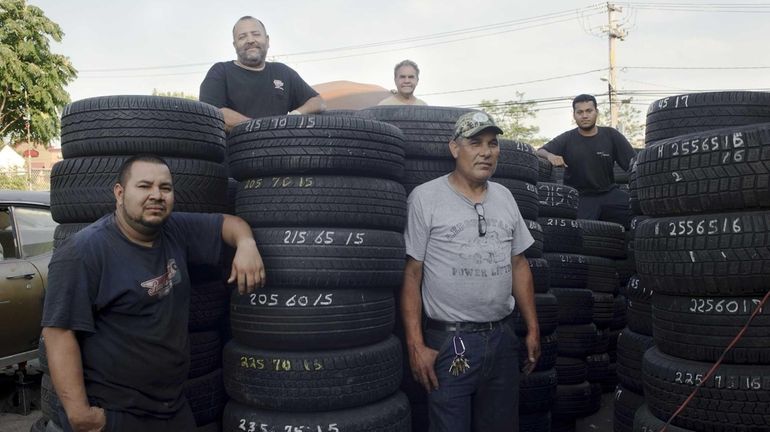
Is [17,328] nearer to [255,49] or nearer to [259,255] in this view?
[255,49]

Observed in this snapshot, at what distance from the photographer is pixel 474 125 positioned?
372 centimetres

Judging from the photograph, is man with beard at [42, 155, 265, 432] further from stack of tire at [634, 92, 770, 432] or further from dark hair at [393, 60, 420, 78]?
dark hair at [393, 60, 420, 78]

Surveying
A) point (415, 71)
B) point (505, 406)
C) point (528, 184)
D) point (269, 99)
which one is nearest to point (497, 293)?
point (505, 406)

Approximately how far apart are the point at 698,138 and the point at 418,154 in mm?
1723

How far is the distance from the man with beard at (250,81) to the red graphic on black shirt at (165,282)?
2136mm

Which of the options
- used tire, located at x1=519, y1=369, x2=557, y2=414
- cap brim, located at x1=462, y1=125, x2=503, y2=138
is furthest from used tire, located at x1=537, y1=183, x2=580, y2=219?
cap brim, located at x1=462, y1=125, x2=503, y2=138

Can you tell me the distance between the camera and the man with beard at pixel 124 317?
276cm

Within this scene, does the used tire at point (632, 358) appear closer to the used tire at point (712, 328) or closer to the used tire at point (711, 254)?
the used tire at point (712, 328)

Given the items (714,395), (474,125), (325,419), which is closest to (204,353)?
(325,419)

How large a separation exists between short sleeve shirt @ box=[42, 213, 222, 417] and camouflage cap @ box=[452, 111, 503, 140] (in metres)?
1.74

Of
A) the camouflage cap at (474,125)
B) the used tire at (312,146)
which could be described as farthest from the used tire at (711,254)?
the used tire at (312,146)

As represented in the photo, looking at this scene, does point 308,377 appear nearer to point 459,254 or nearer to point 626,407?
point 459,254

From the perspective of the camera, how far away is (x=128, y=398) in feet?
9.57

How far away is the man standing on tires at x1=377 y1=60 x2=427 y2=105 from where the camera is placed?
24.3 ft
